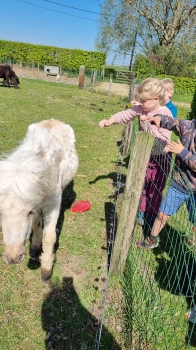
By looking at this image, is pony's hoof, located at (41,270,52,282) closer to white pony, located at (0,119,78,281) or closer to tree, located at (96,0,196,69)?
white pony, located at (0,119,78,281)

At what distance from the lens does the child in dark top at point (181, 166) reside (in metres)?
2.75

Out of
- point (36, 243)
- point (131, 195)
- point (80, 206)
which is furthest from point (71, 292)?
point (80, 206)

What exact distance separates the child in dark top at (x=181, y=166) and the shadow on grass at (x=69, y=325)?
141 centimetres

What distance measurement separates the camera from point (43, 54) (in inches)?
1293

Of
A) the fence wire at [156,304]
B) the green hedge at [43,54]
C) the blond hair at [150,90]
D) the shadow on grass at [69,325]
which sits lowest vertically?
the shadow on grass at [69,325]

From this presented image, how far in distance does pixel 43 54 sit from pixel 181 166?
3384 cm

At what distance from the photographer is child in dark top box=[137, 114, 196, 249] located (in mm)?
2748

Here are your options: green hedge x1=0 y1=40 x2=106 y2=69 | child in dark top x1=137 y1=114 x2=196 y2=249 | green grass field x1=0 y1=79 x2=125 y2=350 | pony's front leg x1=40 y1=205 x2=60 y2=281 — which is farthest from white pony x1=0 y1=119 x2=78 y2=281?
green hedge x1=0 y1=40 x2=106 y2=69

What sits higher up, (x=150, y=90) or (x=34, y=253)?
(x=150, y=90)

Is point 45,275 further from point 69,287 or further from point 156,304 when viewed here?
point 156,304

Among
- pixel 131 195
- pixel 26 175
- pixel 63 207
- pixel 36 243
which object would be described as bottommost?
pixel 63 207

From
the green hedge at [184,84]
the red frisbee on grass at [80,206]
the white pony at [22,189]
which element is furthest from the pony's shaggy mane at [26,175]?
the green hedge at [184,84]

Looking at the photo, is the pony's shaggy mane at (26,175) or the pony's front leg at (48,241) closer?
the pony's shaggy mane at (26,175)

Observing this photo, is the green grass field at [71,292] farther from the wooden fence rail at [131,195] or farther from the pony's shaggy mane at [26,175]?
the pony's shaggy mane at [26,175]
